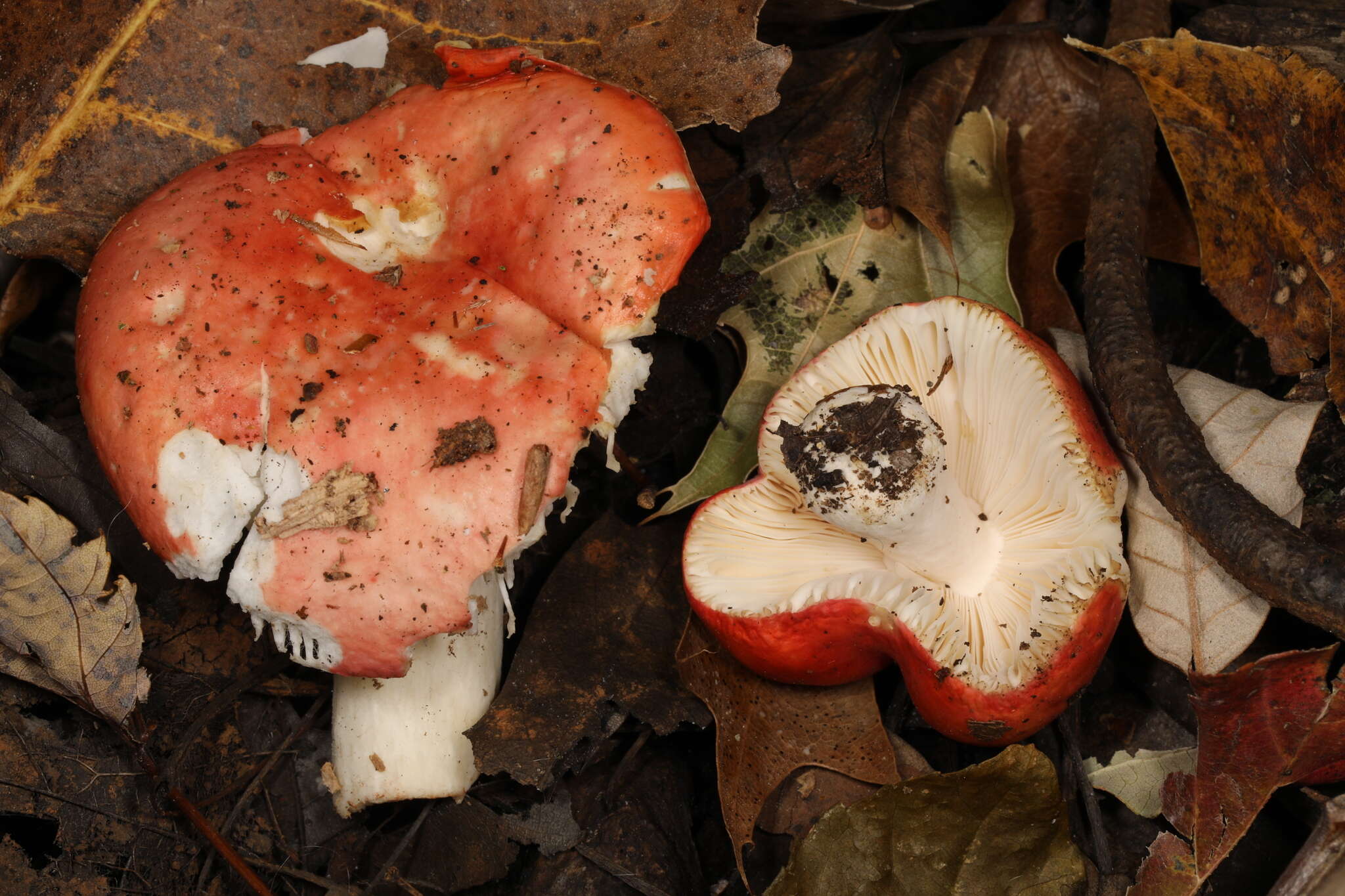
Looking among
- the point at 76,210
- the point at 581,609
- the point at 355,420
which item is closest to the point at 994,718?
the point at 581,609

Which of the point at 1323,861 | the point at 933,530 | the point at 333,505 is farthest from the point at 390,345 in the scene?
the point at 1323,861

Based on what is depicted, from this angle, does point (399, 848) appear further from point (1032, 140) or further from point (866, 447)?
point (1032, 140)

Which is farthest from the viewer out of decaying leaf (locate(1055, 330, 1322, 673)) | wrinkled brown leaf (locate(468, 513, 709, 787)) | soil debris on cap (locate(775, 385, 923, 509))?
wrinkled brown leaf (locate(468, 513, 709, 787))

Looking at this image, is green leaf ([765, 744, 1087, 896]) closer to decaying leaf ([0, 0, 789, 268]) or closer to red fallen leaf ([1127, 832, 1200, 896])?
red fallen leaf ([1127, 832, 1200, 896])

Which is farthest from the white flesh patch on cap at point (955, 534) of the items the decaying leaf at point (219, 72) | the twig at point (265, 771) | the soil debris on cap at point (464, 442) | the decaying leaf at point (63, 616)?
the decaying leaf at point (63, 616)

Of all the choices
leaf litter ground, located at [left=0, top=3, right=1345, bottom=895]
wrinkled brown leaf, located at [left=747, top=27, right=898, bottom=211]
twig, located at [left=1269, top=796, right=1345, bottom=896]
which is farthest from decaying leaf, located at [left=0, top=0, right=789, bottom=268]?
twig, located at [left=1269, top=796, right=1345, bottom=896]

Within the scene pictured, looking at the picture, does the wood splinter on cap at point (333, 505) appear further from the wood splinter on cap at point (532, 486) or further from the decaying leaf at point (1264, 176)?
the decaying leaf at point (1264, 176)

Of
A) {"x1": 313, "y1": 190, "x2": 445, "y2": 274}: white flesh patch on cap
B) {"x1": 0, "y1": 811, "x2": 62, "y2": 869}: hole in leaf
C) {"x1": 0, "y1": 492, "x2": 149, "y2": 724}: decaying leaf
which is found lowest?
{"x1": 0, "y1": 811, "x2": 62, "y2": 869}: hole in leaf
